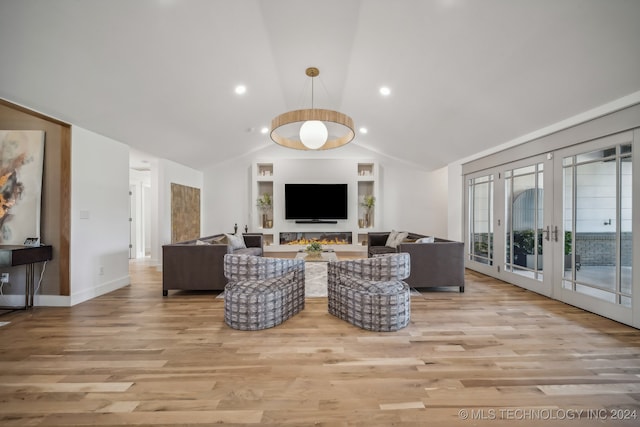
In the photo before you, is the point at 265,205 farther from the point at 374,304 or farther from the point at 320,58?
the point at 374,304

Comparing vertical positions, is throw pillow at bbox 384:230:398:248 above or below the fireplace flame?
above

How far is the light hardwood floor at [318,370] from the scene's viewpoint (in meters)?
1.63

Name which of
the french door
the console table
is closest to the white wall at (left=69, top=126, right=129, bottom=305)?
the console table

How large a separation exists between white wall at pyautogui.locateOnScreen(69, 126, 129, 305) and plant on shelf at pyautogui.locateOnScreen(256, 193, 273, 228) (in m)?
3.70

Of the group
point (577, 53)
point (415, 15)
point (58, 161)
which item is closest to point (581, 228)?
point (577, 53)

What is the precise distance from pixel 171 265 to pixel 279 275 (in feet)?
6.38

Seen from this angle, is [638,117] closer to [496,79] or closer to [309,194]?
[496,79]

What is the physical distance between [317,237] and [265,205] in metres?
1.83

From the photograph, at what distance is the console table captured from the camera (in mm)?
3021

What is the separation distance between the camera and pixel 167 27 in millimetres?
2818

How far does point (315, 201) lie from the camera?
25.7 ft

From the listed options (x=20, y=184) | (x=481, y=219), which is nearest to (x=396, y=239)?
(x=481, y=219)

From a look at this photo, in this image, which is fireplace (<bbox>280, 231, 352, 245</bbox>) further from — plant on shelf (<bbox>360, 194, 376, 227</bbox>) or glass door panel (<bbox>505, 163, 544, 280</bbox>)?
glass door panel (<bbox>505, 163, 544, 280</bbox>)

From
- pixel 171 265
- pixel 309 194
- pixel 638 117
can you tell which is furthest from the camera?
pixel 309 194
